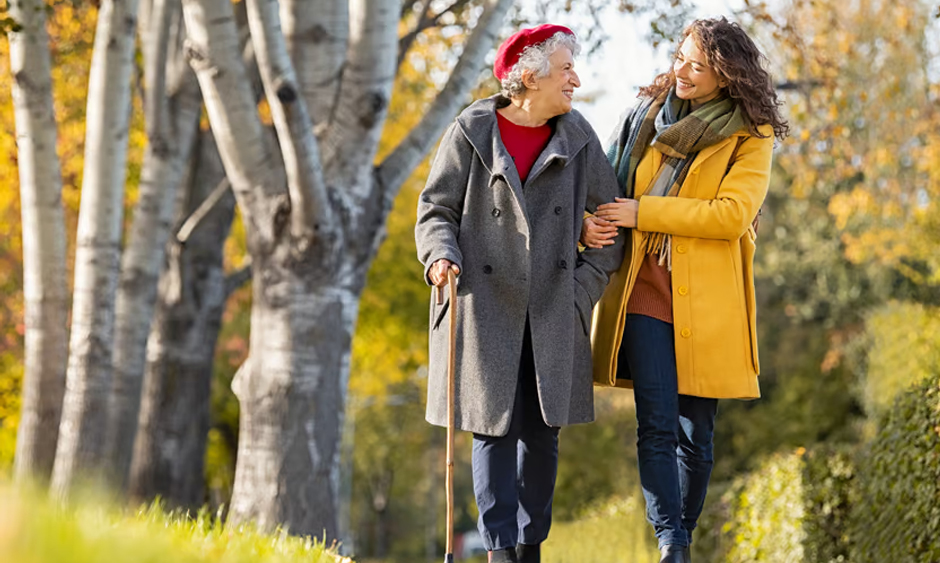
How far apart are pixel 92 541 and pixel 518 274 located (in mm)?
2434

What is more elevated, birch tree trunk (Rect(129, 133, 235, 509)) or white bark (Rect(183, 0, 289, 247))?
white bark (Rect(183, 0, 289, 247))

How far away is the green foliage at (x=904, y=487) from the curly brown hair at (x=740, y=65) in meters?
1.90

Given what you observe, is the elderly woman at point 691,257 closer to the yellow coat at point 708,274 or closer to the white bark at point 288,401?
the yellow coat at point 708,274

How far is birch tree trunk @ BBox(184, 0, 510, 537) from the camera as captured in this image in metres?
7.11

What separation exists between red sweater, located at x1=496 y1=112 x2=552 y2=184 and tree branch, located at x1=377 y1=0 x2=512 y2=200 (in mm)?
3460

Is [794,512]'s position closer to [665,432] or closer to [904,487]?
[904,487]

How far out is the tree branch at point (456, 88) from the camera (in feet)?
27.0

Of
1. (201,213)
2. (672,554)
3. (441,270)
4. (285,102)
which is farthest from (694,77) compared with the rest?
(201,213)

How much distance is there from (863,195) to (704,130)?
Answer: 1431cm

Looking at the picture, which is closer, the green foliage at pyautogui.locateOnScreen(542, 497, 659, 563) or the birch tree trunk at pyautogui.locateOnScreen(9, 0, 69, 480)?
the green foliage at pyautogui.locateOnScreen(542, 497, 659, 563)

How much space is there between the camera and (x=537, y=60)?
15.1 feet

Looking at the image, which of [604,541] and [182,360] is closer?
[604,541]

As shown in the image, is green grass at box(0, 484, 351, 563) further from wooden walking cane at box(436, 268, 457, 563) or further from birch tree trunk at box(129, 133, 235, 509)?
birch tree trunk at box(129, 133, 235, 509)

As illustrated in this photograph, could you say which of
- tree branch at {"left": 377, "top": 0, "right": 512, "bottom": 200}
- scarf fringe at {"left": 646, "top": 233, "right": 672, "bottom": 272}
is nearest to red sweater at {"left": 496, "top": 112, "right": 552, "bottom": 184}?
scarf fringe at {"left": 646, "top": 233, "right": 672, "bottom": 272}
